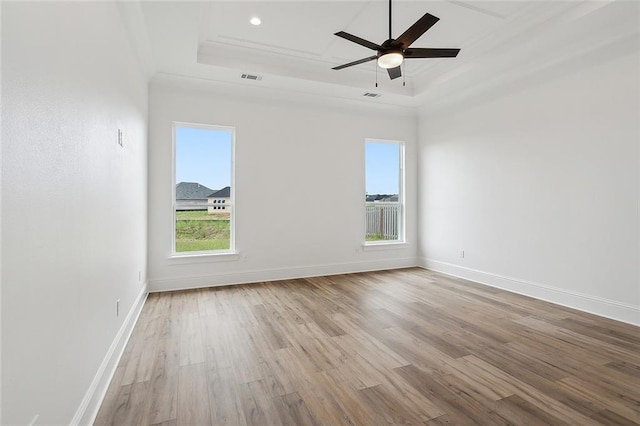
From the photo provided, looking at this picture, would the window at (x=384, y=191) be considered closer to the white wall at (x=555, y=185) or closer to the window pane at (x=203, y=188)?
the white wall at (x=555, y=185)

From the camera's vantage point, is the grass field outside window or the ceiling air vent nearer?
the ceiling air vent

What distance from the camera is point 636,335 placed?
300cm

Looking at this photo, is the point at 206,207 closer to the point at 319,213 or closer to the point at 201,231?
the point at 201,231

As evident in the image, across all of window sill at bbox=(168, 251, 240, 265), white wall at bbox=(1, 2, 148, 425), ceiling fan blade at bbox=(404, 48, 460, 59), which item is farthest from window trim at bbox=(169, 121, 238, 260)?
ceiling fan blade at bbox=(404, 48, 460, 59)

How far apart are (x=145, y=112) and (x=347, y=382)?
408 centimetres

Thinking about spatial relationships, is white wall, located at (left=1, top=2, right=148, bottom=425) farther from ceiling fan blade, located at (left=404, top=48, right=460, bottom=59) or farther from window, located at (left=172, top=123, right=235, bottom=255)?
ceiling fan blade, located at (left=404, top=48, right=460, bottom=59)

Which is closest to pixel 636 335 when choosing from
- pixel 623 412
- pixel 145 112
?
pixel 623 412

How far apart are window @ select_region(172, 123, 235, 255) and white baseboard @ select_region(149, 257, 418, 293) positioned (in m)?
0.43

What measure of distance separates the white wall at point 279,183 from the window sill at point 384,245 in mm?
65

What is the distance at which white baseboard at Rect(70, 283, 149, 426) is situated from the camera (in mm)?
1717

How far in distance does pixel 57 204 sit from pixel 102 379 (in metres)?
1.31

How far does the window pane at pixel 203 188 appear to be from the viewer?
4.84 metres

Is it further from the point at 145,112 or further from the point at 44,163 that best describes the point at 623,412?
the point at 145,112

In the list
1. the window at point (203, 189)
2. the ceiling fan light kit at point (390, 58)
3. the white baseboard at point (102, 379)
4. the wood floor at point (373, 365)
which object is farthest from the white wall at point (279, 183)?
the ceiling fan light kit at point (390, 58)
